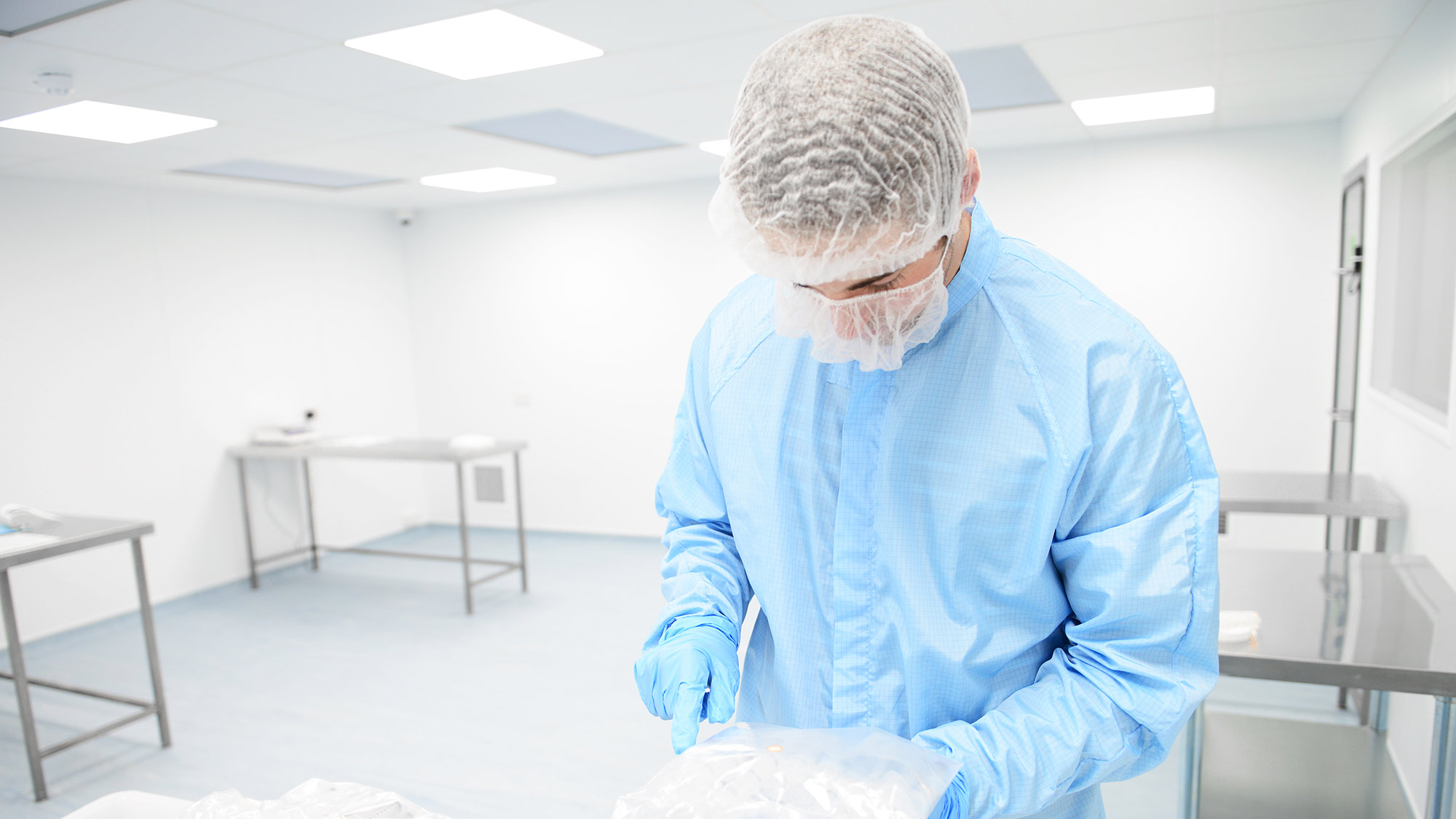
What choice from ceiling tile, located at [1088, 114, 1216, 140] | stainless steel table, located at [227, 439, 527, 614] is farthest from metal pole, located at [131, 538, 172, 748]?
ceiling tile, located at [1088, 114, 1216, 140]

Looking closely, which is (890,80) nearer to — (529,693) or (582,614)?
(529,693)

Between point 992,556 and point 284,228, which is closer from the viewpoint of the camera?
point 992,556

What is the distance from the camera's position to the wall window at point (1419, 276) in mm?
2205

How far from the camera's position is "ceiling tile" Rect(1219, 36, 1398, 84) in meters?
2.63

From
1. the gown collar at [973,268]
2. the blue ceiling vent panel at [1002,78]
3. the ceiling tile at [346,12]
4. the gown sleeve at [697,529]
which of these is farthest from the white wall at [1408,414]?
the ceiling tile at [346,12]

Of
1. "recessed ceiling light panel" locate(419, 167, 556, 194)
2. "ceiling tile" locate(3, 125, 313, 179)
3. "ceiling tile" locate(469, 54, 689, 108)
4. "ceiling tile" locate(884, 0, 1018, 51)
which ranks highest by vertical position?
"recessed ceiling light panel" locate(419, 167, 556, 194)

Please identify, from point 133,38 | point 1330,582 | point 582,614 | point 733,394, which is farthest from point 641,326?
point 733,394

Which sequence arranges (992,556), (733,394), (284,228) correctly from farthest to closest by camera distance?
(284,228), (733,394), (992,556)

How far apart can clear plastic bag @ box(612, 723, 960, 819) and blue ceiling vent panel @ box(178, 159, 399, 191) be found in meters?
3.90

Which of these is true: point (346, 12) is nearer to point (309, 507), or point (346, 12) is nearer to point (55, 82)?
point (55, 82)

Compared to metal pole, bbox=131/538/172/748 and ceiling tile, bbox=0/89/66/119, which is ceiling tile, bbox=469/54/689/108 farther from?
metal pole, bbox=131/538/172/748

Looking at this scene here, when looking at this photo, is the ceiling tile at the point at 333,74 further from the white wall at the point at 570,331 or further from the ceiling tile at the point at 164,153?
the white wall at the point at 570,331

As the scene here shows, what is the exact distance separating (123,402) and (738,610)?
440 centimetres

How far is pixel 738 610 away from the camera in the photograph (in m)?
1.11
